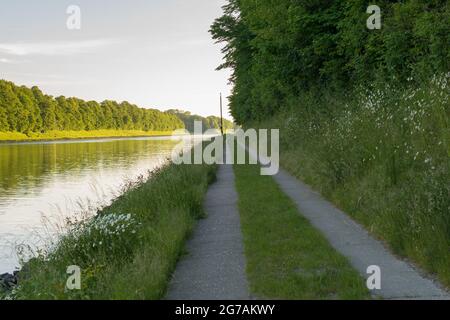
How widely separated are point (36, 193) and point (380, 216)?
824 inches

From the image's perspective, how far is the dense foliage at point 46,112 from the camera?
347 ft

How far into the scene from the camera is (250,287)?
256 inches

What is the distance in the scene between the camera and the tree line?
11793 mm

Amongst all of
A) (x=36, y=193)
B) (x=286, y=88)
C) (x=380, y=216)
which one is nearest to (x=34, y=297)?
(x=380, y=216)

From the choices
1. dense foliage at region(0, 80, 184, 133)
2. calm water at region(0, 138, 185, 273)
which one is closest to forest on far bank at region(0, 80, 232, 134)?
dense foliage at region(0, 80, 184, 133)

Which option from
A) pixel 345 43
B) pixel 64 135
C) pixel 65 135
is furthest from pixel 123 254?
pixel 65 135

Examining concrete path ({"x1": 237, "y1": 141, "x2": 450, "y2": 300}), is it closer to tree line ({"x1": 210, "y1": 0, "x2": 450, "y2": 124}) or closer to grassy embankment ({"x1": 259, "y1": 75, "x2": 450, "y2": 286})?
grassy embankment ({"x1": 259, "y1": 75, "x2": 450, "y2": 286})

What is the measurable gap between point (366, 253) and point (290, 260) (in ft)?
4.20

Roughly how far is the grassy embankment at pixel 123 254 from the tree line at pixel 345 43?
6.16 meters

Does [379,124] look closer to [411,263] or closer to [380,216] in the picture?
[380,216]

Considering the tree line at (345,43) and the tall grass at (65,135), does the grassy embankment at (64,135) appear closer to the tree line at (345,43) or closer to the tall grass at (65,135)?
the tall grass at (65,135)

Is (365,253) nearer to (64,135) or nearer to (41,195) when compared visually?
(41,195)

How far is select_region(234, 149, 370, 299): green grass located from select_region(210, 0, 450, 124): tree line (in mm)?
4398

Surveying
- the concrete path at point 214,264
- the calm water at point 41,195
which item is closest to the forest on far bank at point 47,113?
the calm water at point 41,195
